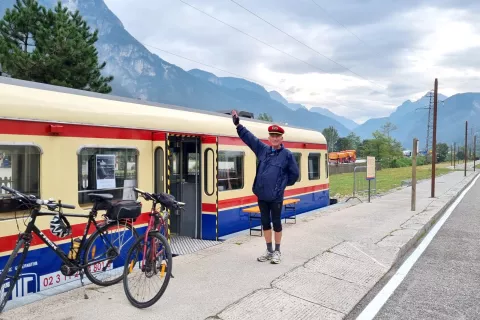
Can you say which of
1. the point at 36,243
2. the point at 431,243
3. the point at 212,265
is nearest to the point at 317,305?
the point at 212,265

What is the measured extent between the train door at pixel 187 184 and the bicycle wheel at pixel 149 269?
368 centimetres

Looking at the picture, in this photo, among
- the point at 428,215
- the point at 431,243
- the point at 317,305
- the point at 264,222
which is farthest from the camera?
the point at 428,215

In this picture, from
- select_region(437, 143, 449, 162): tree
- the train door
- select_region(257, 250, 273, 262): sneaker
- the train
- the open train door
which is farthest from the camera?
select_region(437, 143, 449, 162): tree

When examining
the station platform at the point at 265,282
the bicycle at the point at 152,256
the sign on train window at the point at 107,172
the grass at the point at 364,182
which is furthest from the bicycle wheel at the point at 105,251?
the grass at the point at 364,182

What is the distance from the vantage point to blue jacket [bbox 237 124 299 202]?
599 centimetres

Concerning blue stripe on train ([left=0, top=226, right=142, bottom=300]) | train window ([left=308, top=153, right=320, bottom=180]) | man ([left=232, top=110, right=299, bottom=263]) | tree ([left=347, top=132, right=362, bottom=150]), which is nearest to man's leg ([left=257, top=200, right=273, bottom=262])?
man ([left=232, top=110, right=299, bottom=263])

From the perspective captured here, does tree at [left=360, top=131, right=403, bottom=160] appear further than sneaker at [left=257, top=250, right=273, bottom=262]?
Yes

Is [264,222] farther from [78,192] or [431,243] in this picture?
[431,243]

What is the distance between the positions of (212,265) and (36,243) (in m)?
2.23

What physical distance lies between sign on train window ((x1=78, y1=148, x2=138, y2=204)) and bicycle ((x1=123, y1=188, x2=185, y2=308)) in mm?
1439

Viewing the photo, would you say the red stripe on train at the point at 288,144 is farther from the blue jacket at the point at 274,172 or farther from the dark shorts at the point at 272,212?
the dark shorts at the point at 272,212

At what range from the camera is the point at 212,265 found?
5.85 meters

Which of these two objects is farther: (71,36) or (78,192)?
(71,36)

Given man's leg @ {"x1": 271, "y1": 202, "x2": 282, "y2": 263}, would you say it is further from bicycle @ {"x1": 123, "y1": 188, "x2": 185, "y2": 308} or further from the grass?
the grass
